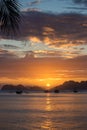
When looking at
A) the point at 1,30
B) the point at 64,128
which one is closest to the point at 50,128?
the point at 64,128

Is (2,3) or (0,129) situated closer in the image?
(2,3)

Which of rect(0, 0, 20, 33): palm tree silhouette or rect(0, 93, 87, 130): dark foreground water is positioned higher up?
rect(0, 0, 20, 33): palm tree silhouette

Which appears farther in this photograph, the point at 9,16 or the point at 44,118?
the point at 44,118

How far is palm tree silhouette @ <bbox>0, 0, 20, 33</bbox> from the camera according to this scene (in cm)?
726

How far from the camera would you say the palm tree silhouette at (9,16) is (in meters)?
7.26

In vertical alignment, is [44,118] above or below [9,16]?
below

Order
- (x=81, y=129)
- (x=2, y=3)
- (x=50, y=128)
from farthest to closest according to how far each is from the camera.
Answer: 1. (x=50, y=128)
2. (x=81, y=129)
3. (x=2, y=3)

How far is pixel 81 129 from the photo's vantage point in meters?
29.5

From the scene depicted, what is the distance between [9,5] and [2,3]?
169 millimetres

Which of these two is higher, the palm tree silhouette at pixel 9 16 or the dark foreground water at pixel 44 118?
the palm tree silhouette at pixel 9 16

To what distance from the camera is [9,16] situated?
7328 mm

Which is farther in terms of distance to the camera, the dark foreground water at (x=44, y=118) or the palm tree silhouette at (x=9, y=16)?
the dark foreground water at (x=44, y=118)

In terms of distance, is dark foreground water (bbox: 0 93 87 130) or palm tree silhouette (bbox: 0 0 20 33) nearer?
palm tree silhouette (bbox: 0 0 20 33)

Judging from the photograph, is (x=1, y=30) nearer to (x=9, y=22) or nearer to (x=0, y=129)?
(x=9, y=22)
